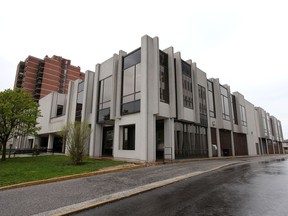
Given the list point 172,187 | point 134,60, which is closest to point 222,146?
point 134,60

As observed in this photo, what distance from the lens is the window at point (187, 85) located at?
70.8 ft

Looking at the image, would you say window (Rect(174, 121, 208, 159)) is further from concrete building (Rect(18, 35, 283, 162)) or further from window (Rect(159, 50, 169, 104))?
window (Rect(159, 50, 169, 104))

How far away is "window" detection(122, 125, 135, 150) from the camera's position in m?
19.0

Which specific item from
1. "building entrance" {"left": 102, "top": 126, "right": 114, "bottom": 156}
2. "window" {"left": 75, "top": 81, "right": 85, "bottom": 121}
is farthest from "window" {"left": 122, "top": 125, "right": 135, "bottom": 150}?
"window" {"left": 75, "top": 81, "right": 85, "bottom": 121}

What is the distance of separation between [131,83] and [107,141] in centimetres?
863

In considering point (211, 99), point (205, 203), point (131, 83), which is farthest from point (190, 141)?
point (205, 203)

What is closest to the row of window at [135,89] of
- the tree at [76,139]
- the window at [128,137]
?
the window at [128,137]

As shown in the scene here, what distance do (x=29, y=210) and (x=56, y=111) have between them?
35.2 meters

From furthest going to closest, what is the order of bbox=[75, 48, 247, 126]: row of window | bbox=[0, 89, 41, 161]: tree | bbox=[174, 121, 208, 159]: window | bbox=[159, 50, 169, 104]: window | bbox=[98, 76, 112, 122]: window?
bbox=[98, 76, 112, 122]: window
bbox=[174, 121, 208, 159]: window
bbox=[159, 50, 169, 104]: window
bbox=[75, 48, 247, 126]: row of window
bbox=[0, 89, 41, 161]: tree

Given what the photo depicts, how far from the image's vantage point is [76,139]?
14430 millimetres

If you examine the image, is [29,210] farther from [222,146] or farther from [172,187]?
[222,146]

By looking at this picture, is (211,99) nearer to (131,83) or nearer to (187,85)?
(187,85)

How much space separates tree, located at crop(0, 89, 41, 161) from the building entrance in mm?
8120

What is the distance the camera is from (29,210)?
4914mm
